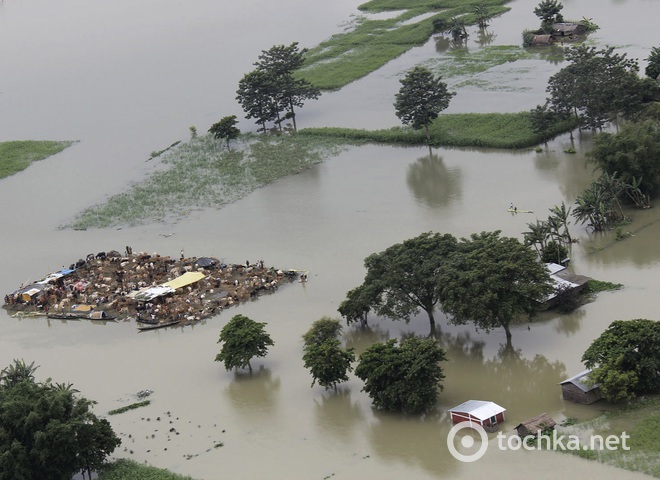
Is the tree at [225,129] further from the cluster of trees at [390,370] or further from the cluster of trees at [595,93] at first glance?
the cluster of trees at [390,370]

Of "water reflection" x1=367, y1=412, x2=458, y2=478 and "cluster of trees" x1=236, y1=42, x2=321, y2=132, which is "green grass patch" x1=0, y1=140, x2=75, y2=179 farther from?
"water reflection" x1=367, y1=412, x2=458, y2=478

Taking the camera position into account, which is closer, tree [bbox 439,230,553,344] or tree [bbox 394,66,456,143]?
tree [bbox 439,230,553,344]

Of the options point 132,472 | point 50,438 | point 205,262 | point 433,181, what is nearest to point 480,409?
point 132,472

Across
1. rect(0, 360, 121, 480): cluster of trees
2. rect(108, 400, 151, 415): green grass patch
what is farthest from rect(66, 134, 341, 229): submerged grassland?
rect(0, 360, 121, 480): cluster of trees

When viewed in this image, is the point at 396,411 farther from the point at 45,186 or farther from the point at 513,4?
the point at 513,4

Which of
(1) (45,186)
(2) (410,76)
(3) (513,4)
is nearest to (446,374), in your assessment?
(2) (410,76)

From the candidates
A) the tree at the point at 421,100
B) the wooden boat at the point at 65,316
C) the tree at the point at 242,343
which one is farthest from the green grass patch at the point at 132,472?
the tree at the point at 421,100

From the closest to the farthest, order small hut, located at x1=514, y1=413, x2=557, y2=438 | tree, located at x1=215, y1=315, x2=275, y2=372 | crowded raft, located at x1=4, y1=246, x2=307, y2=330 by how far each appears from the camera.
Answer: small hut, located at x1=514, y1=413, x2=557, y2=438, tree, located at x1=215, y1=315, x2=275, y2=372, crowded raft, located at x1=4, y1=246, x2=307, y2=330
